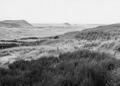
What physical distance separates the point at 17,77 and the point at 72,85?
5.00 ft

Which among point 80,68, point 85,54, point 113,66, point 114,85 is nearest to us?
point 114,85

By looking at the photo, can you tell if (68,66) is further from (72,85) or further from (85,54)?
(85,54)

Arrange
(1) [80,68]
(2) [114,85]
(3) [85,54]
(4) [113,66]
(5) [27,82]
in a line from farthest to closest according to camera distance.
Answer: (3) [85,54] → (4) [113,66] → (1) [80,68] → (5) [27,82] → (2) [114,85]

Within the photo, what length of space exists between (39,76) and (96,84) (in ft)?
5.09

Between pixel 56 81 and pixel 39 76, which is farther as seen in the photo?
pixel 39 76

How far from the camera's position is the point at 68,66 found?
190 inches

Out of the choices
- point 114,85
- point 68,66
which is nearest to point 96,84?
point 114,85

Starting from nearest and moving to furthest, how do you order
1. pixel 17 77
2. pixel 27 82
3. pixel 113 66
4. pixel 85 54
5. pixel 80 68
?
1. pixel 27 82
2. pixel 17 77
3. pixel 80 68
4. pixel 113 66
5. pixel 85 54

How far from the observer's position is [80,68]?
4.41 meters

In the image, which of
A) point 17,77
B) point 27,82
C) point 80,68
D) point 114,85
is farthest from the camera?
point 80,68

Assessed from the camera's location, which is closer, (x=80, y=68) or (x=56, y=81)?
(x=56, y=81)

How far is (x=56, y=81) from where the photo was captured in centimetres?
363

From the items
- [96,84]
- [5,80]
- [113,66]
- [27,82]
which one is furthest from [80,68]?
[5,80]

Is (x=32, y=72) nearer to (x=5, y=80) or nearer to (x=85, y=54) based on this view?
(x=5, y=80)
